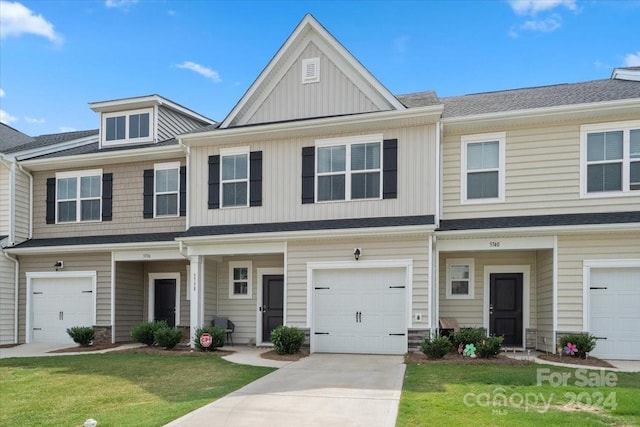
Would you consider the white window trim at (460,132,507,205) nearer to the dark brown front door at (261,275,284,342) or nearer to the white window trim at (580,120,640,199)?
the white window trim at (580,120,640,199)

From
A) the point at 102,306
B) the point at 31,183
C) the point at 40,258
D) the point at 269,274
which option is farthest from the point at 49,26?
the point at 269,274

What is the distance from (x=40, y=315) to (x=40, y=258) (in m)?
1.77

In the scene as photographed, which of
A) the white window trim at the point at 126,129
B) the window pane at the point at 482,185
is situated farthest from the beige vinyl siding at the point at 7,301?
the window pane at the point at 482,185

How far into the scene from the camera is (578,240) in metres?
12.0

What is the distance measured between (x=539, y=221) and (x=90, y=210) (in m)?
13.0

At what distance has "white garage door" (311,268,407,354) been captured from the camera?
41.5ft

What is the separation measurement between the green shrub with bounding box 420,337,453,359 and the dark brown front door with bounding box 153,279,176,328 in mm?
8590

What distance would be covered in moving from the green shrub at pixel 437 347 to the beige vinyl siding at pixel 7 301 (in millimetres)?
12592

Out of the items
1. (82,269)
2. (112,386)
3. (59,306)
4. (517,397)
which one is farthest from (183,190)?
(517,397)

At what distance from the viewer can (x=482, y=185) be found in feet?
43.0

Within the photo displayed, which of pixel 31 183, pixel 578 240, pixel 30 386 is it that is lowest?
pixel 30 386

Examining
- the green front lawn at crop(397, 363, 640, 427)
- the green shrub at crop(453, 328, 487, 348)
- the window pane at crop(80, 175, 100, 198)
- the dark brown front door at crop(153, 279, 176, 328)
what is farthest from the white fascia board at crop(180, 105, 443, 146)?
the green front lawn at crop(397, 363, 640, 427)

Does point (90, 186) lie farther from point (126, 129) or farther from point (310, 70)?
point (310, 70)

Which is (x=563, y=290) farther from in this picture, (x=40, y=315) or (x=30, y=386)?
(x=40, y=315)
